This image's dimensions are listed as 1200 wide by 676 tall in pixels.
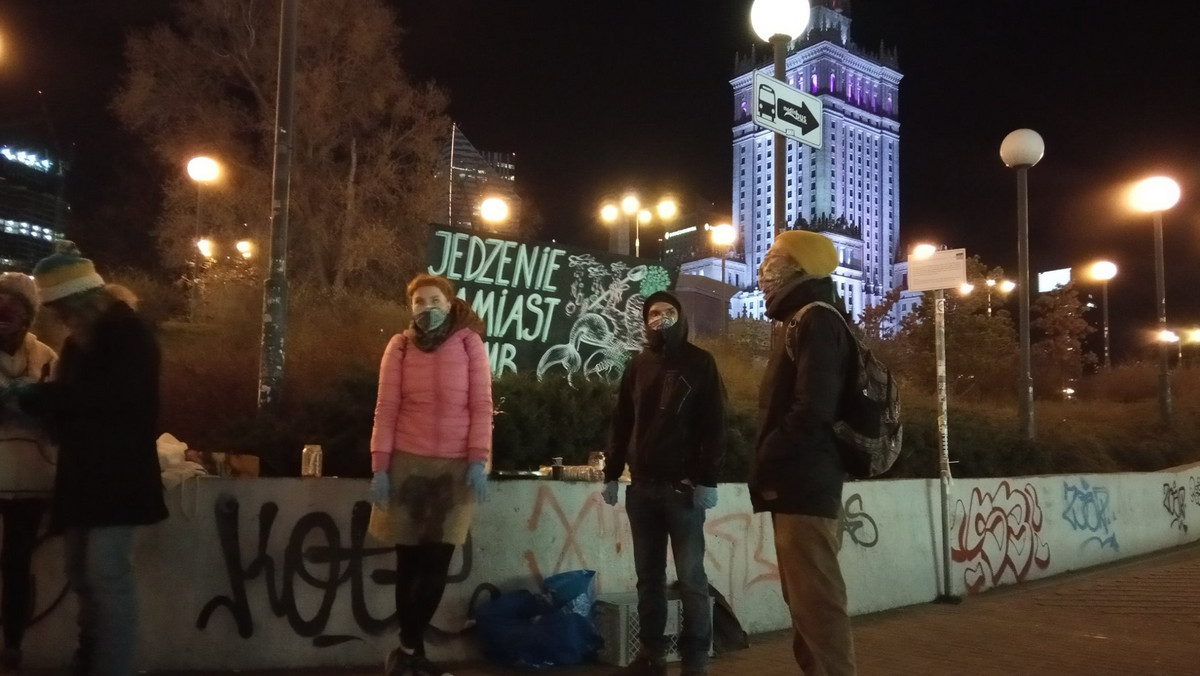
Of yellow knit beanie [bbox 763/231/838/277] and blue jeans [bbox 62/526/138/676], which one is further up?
yellow knit beanie [bbox 763/231/838/277]

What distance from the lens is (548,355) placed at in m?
7.14

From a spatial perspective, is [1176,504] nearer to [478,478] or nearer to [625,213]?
[478,478]

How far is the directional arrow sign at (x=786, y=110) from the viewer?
7.06m

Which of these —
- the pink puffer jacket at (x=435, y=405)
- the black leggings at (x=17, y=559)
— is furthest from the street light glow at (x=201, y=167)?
the pink puffer jacket at (x=435, y=405)

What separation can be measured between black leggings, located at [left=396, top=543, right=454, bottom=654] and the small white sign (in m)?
4.51

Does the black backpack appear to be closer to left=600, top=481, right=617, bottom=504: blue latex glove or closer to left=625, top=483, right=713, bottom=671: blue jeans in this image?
left=625, top=483, right=713, bottom=671: blue jeans

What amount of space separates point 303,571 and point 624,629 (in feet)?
5.79

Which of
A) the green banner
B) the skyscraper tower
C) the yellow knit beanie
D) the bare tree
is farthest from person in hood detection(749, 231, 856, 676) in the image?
the skyscraper tower

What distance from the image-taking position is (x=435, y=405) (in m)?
4.59

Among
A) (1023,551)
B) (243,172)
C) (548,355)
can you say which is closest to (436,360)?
(548,355)

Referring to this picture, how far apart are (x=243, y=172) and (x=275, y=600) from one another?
15.8 metres

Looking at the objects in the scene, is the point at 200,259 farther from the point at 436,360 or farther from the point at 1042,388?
the point at 1042,388

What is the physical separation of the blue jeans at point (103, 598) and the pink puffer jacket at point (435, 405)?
3.95 ft

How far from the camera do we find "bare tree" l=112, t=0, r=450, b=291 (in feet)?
61.9
